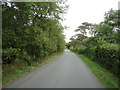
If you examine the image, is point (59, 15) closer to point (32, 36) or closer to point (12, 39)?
point (32, 36)

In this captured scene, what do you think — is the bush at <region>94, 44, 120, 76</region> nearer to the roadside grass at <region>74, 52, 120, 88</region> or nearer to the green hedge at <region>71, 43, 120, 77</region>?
the green hedge at <region>71, 43, 120, 77</region>

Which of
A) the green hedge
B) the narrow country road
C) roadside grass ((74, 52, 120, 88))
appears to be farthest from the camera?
the green hedge

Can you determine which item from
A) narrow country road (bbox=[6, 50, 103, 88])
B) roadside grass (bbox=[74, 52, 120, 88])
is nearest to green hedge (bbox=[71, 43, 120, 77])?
roadside grass (bbox=[74, 52, 120, 88])

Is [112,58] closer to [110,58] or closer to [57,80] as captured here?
[110,58]

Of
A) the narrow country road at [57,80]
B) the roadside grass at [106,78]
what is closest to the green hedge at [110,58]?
the roadside grass at [106,78]

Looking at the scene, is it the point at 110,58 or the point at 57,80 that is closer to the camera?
the point at 57,80

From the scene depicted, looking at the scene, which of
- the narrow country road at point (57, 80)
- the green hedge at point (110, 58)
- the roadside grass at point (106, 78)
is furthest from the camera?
the green hedge at point (110, 58)

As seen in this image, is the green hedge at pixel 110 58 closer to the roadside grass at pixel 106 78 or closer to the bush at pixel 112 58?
the bush at pixel 112 58

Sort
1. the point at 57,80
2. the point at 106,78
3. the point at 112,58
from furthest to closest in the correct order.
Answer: the point at 112,58 < the point at 106,78 < the point at 57,80

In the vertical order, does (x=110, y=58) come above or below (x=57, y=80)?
A: above

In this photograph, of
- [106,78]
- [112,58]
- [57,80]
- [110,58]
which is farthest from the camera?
[110,58]

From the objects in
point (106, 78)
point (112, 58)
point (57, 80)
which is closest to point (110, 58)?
point (112, 58)

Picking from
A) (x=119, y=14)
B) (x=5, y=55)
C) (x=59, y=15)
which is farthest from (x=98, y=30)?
(x=5, y=55)

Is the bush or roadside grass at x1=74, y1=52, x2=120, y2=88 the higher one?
the bush
